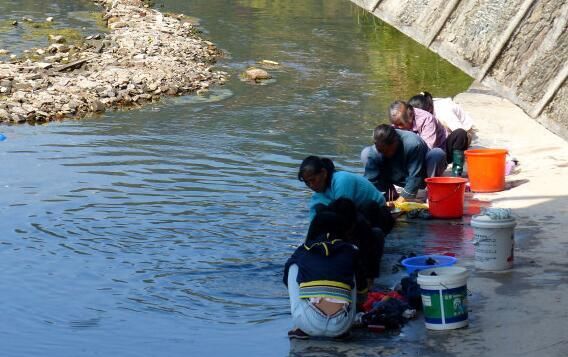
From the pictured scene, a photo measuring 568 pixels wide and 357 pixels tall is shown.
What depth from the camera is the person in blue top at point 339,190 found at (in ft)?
29.1

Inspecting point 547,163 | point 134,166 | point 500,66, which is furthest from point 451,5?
point 134,166

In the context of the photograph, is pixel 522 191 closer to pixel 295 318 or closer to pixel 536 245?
pixel 536 245

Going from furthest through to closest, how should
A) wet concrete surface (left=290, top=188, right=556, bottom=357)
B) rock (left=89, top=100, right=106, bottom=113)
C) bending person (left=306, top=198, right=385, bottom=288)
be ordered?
rock (left=89, top=100, right=106, bottom=113), bending person (left=306, top=198, right=385, bottom=288), wet concrete surface (left=290, top=188, right=556, bottom=357)

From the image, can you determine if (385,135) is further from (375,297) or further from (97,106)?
(97,106)

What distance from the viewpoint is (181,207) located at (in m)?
Answer: 12.0

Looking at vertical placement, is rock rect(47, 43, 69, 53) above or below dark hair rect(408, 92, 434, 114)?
below

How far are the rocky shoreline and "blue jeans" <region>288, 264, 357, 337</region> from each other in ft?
33.6

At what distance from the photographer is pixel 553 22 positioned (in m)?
5.79

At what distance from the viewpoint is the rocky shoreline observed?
1767 centimetres

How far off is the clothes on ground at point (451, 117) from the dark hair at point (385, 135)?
1.84 meters

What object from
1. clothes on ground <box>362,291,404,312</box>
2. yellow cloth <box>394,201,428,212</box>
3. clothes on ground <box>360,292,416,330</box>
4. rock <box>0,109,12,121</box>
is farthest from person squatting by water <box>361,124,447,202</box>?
rock <box>0,109,12,121</box>

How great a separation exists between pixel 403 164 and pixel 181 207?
2.49 metres

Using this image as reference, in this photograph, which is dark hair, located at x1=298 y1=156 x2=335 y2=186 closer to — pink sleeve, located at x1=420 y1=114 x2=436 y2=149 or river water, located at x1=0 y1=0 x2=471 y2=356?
river water, located at x1=0 y1=0 x2=471 y2=356

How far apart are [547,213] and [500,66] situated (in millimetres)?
5068
